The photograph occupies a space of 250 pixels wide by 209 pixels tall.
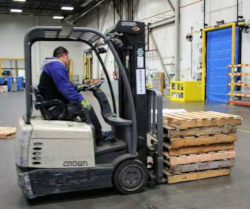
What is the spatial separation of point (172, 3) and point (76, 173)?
15.8 metres

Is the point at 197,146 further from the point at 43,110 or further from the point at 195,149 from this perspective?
the point at 43,110

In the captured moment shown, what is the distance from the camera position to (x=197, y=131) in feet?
13.3

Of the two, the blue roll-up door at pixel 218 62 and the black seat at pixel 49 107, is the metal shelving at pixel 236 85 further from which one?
the black seat at pixel 49 107

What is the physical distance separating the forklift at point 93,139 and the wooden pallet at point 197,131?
0.47 ft

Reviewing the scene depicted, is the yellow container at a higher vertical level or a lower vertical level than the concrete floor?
higher

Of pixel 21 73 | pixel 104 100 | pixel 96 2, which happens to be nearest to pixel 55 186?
pixel 104 100

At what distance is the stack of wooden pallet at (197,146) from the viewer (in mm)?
3969

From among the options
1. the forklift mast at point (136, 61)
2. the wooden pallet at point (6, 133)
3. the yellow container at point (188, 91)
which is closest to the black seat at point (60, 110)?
the forklift mast at point (136, 61)

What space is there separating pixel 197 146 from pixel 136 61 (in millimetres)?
1401

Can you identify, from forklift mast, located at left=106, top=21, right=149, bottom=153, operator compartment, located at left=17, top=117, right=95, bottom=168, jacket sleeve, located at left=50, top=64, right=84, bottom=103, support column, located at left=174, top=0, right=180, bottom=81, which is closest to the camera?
operator compartment, located at left=17, top=117, right=95, bottom=168

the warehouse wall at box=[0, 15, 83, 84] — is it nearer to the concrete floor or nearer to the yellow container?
the yellow container

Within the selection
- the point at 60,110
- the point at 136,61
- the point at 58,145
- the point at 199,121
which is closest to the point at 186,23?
the point at 199,121

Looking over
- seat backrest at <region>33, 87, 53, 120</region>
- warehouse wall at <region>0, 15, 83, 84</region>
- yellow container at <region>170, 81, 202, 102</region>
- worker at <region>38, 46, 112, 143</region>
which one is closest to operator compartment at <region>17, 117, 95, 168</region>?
seat backrest at <region>33, 87, 53, 120</region>

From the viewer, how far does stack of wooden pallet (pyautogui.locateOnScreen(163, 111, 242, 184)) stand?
3969mm
